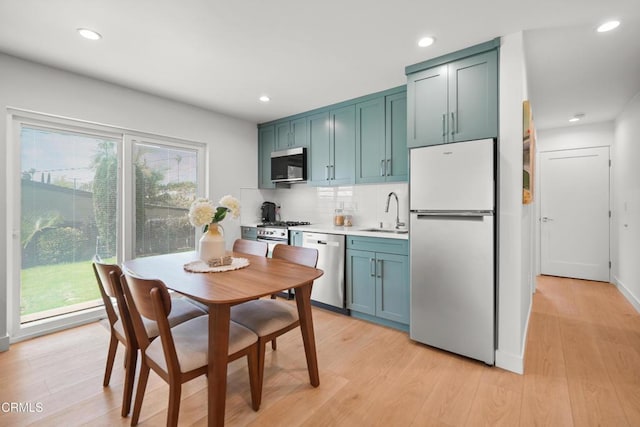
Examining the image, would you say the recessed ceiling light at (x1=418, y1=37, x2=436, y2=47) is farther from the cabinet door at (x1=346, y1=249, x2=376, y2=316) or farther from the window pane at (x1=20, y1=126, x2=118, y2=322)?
the window pane at (x1=20, y1=126, x2=118, y2=322)

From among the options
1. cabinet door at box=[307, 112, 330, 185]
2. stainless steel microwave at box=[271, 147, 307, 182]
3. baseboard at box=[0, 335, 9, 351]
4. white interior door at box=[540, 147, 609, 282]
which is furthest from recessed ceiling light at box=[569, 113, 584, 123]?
baseboard at box=[0, 335, 9, 351]

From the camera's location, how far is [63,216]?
2.84 metres

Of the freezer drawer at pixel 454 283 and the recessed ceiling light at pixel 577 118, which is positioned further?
the recessed ceiling light at pixel 577 118

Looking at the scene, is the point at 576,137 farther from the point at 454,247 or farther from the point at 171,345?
the point at 171,345

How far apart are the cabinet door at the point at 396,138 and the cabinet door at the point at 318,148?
2.77 ft

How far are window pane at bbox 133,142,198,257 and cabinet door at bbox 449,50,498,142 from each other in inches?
120

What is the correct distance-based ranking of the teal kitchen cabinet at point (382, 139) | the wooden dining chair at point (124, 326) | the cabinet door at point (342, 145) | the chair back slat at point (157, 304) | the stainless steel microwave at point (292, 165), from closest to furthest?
the chair back slat at point (157, 304) → the wooden dining chair at point (124, 326) → the teal kitchen cabinet at point (382, 139) → the cabinet door at point (342, 145) → the stainless steel microwave at point (292, 165)

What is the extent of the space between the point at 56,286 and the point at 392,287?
320 centimetres

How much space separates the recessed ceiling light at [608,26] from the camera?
2.02m

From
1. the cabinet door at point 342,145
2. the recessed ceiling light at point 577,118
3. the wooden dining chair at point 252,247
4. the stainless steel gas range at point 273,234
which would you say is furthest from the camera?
the recessed ceiling light at point 577,118

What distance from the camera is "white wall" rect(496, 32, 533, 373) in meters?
2.13

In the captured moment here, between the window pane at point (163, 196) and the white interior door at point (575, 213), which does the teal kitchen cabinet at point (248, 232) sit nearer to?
the window pane at point (163, 196)

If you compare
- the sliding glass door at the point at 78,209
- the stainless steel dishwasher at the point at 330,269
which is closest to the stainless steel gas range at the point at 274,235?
the stainless steel dishwasher at the point at 330,269

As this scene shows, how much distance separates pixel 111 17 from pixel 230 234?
2.69m
